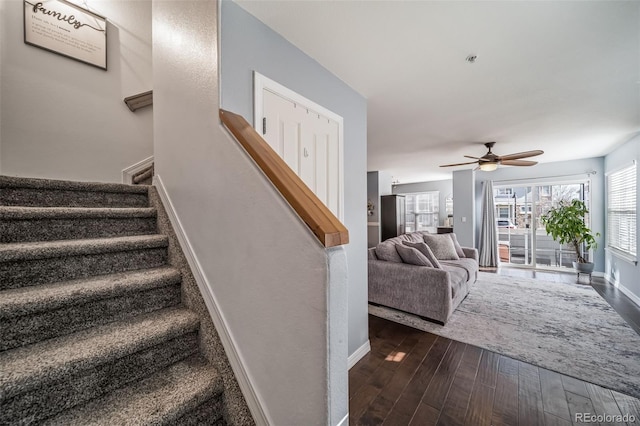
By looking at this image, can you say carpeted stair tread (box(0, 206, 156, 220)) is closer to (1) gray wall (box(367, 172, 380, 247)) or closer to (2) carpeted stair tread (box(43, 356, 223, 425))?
(2) carpeted stair tread (box(43, 356, 223, 425))

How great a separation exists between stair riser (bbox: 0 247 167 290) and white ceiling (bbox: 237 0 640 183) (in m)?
1.52

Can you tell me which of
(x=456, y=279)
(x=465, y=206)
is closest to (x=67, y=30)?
(x=456, y=279)

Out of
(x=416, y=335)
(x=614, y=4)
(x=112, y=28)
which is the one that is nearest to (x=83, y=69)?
(x=112, y=28)

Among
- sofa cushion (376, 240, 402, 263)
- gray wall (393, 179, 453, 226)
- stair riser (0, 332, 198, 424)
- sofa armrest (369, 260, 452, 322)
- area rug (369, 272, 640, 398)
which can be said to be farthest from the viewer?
gray wall (393, 179, 453, 226)

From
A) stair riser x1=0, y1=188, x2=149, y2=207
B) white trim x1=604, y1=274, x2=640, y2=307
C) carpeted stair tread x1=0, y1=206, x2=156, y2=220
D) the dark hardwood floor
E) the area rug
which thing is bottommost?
the dark hardwood floor

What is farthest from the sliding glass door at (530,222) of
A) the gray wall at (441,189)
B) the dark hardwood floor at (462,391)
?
the dark hardwood floor at (462,391)

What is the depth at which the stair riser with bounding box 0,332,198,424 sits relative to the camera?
726 millimetres

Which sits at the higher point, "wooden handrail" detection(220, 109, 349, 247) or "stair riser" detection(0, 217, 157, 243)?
"wooden handrail" detection(220, 109, 349, 247)

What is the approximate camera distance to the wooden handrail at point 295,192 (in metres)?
0.74

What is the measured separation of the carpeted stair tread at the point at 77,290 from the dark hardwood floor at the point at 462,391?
58.3 inches

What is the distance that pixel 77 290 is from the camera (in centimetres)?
98

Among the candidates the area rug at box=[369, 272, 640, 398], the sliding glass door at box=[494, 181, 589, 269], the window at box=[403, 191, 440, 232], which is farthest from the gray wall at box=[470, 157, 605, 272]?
the window at box=[403, 191, 440, 232]

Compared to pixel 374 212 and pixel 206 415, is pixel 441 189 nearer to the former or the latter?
pixel 374 212

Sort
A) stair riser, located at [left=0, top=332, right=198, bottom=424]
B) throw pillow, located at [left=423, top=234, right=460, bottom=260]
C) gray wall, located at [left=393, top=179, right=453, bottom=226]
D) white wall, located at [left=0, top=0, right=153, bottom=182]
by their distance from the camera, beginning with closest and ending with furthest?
stair riser, located at [left=0, top=332, right=198, bottom=424], white wall, located at [left=0, top=0, right=153, bottom=182], throw pillow, located at [left=423, top=234, right=460, bottom=260], gray wall, located at [left=393, top=179, right=453, bottom=226]
